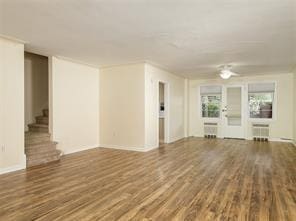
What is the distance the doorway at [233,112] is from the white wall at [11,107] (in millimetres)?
7065

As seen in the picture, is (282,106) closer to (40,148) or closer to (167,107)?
(167,107)

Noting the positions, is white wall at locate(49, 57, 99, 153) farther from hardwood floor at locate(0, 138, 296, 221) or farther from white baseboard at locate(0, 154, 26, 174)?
white baseboard at locate(0, 154, 26, 174)

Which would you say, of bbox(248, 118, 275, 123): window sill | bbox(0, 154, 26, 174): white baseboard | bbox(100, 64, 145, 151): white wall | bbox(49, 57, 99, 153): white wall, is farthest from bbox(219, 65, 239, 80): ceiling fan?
bbox(0, 154, 26, 174): white baseboard

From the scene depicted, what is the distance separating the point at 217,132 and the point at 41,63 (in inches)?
270

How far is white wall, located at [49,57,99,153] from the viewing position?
517 cm

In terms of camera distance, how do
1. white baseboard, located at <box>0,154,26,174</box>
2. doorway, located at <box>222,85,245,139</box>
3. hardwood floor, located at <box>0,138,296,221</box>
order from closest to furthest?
hardwood floor, located at <box>0,138,296,221</box>, white baseboard, located at <box>0,154,26,174</box>, doorway, located at <box>222,85,245,139</box>

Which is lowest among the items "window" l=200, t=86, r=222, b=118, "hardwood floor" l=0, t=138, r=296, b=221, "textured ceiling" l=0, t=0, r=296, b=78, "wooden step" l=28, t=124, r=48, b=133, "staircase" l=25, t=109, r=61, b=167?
"hardwood floor" l=0, t=138, r=296, b=221

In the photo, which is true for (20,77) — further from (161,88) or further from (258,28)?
(161,88)

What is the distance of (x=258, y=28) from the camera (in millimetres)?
3271

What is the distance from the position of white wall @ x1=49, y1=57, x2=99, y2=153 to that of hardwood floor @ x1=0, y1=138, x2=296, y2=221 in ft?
2.69

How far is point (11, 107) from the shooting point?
13.0 ft

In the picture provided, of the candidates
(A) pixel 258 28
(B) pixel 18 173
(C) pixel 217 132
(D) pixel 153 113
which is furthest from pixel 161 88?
(B) pixel 18 173

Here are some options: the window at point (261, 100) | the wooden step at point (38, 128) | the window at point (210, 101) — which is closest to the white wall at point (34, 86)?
the wooden step at point (38, 128)

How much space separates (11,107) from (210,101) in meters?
7.11
